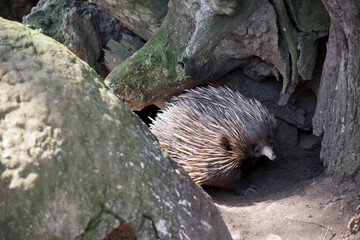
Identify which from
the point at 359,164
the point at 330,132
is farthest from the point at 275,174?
the point at 359,164

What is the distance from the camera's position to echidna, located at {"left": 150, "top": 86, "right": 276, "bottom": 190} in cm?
488

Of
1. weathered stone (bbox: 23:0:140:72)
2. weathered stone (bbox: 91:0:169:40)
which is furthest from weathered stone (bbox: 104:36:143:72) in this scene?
weathered stone (bbox: 91:0:169:40)

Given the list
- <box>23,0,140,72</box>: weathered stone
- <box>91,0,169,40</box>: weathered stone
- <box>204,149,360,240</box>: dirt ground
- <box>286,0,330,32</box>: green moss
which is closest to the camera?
<box>204,149,360,240</box>: dirt ground

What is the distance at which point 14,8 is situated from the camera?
806cm

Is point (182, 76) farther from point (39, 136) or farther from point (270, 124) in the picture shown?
point (39, 136)

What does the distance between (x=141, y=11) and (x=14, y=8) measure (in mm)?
3673

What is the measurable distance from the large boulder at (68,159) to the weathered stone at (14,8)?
20.8 feet

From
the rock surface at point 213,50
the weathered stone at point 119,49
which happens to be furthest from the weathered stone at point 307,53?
the weathered stone at point 119,49

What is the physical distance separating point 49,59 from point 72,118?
1.21 ft

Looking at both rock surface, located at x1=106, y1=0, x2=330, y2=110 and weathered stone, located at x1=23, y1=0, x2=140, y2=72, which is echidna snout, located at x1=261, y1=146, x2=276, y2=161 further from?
weathered stone, located at x1=23, y1=0, x2=140, y2=72

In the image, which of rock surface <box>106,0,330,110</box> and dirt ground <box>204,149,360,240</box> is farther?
rock surface <box>106,0,330,110</box>

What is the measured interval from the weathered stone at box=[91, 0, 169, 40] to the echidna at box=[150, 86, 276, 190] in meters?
1.30

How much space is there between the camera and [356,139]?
361cm

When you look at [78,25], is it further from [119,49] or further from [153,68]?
[153,68]
